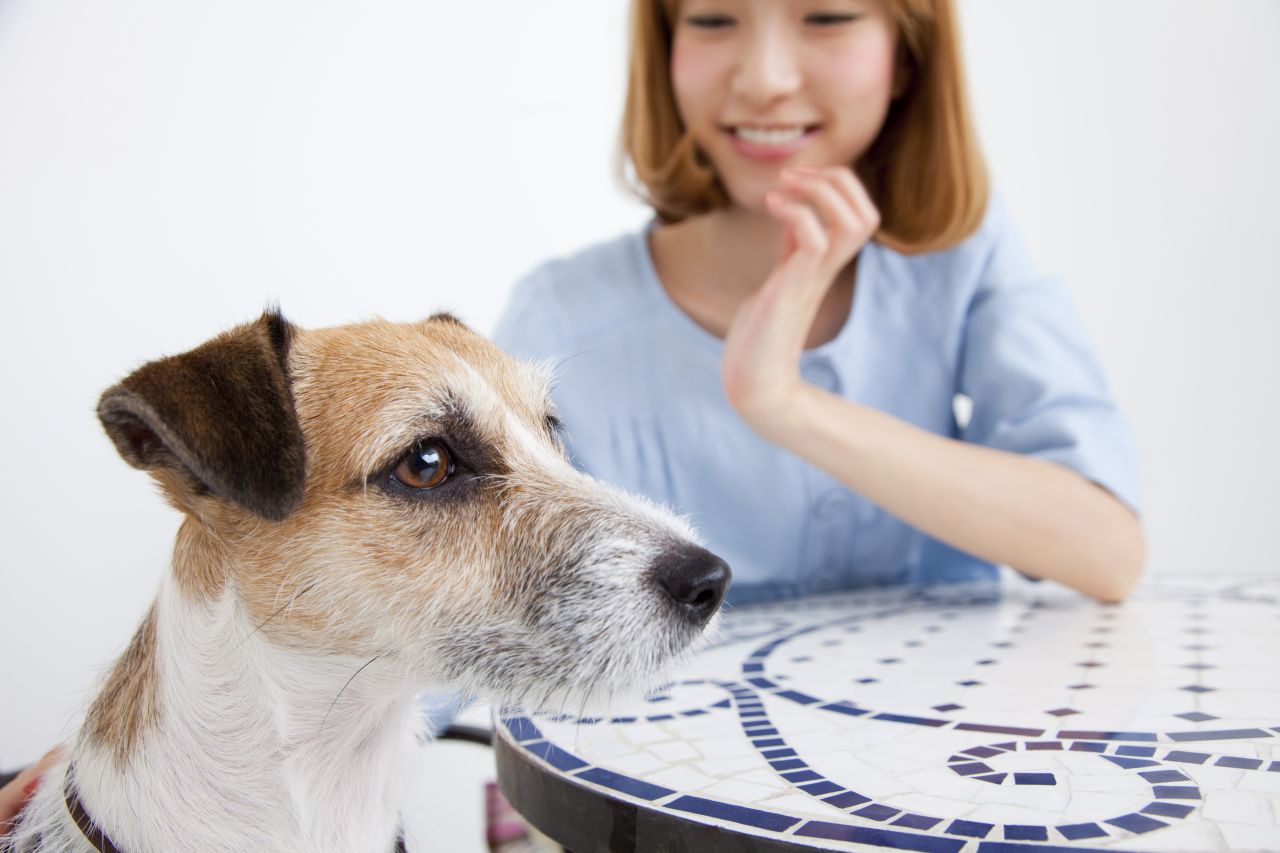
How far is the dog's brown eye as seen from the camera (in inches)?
38.5

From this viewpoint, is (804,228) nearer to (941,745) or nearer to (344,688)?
(941,745)

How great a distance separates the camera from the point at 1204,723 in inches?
36.6

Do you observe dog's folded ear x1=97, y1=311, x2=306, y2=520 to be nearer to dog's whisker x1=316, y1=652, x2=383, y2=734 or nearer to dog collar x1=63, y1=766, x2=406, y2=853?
dog's whisker x1=316, y1=652, x2=383, y2=734

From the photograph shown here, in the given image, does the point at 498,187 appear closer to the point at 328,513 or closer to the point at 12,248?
the point at 12,248

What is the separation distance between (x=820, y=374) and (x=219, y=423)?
1.24 meters

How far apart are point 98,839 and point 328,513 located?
36 centimetres

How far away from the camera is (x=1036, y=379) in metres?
1.74

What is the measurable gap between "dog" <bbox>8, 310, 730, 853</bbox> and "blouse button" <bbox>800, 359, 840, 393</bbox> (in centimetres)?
90

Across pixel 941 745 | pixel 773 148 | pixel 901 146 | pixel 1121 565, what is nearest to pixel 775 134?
pixel 773 148

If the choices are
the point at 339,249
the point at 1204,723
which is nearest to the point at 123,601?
the point at 339,249

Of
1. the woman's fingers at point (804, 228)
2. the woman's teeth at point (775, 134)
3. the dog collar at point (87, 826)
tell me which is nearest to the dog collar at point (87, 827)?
the dog collar at point (87, 826)

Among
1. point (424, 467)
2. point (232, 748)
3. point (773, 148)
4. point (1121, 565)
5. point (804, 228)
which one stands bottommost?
point (1121, 565)

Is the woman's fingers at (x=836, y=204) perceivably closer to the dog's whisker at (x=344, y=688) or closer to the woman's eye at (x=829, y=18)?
the woman's eye at (x=829, y=18)

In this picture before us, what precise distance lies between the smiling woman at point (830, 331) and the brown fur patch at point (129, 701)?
0.94 meters
